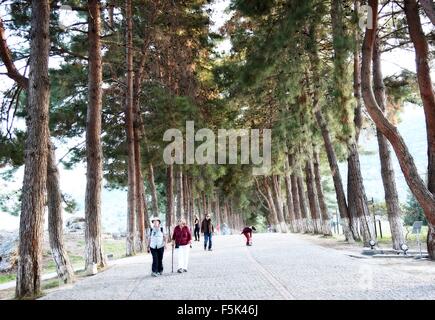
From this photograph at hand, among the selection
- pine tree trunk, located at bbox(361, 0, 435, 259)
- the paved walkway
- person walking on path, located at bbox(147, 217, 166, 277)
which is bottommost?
the paved walkway

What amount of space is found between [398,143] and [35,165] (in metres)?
8.28

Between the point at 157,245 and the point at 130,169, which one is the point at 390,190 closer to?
the point at 157,245

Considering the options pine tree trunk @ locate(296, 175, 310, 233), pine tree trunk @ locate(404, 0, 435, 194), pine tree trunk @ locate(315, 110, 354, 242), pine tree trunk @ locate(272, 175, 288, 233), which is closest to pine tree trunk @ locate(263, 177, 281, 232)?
pine tree trunk @ locate(272, 175, 288, 233)

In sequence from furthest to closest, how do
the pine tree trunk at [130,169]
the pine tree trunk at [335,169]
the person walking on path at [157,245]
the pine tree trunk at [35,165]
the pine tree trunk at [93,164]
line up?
the pine tree trunk at [335,169] → the pine tree trunk at [130,169] → the pine tree trunk at [93,164] → the person walking on path at [157,245] → the pine tree trunk at [35,165]

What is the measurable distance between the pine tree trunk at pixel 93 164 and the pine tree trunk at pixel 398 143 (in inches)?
315

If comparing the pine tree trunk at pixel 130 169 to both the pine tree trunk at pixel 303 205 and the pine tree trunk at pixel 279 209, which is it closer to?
the pine tree trunk at pixel 303 205

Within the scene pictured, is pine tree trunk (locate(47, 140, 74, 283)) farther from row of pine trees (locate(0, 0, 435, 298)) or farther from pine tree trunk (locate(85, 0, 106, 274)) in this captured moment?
pine tree trunk (locate(85, 0, 106, 274))

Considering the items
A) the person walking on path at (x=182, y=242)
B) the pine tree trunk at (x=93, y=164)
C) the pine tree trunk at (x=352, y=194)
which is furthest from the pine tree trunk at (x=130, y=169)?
the pine tree trunk at (x=352, y=194)

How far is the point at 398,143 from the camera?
451 inches

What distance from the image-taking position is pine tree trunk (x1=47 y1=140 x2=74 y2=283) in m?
11.6

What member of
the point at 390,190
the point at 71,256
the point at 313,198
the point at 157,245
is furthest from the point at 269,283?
the point at 313,198

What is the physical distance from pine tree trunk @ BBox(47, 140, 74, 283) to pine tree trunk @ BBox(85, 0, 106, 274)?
7.88 ft

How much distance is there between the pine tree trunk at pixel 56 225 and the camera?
11.6m

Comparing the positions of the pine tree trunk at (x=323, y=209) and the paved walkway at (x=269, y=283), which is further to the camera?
the pine tree trunk at (x=323, y=209)
